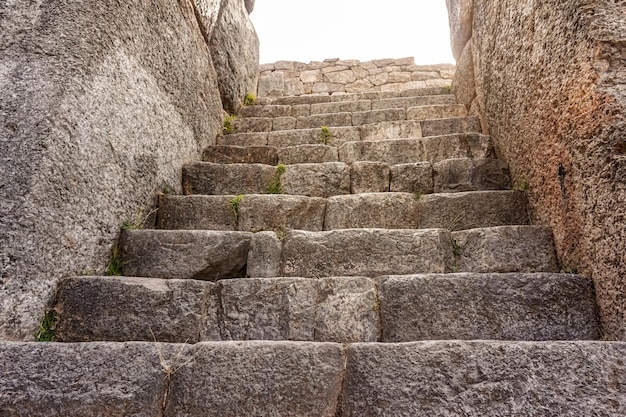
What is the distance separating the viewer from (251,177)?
2.71 meters

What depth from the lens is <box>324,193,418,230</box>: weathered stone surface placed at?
224cm

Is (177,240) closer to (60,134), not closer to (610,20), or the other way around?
(60,134)

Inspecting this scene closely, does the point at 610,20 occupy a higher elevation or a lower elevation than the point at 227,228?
higher

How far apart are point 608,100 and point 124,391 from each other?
6.28ft

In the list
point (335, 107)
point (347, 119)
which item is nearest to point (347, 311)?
point (347, 119)

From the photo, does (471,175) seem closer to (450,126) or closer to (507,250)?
(507,250)

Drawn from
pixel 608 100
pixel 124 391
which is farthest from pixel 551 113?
pixel 124 391

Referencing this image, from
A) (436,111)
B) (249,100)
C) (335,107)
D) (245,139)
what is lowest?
(245,139)

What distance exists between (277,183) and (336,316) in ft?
4.42

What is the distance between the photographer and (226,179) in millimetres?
2713

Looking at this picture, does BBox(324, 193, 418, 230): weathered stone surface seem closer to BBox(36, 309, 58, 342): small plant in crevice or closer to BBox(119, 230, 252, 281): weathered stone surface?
BBox(119, 230, 252, 281): weathered stone surface

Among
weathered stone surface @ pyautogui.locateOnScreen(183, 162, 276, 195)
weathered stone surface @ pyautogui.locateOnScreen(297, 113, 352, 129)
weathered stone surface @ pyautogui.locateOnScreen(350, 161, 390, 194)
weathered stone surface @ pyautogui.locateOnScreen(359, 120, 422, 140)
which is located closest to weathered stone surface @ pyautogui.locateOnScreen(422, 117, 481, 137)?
weathered stone surface @ pyautogui.locateOnScreen(359, 120, 422, 140)

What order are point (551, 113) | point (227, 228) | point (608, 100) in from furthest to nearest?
point (227, 228) → point (551, 113) → point (608, 100)

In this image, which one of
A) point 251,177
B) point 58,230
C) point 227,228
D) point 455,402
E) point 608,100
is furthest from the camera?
point 251,177
